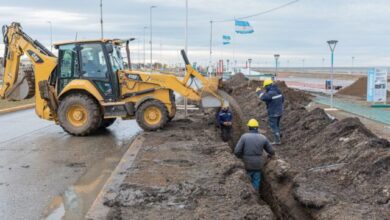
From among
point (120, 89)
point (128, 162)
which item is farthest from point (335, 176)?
point (120, 89)

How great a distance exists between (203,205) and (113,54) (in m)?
7.70

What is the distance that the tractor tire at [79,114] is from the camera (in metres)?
12.9

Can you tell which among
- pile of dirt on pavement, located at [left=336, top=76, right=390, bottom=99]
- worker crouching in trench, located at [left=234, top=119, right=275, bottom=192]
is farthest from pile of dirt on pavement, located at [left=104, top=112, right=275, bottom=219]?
pile of dirt on pavement, located at [left=336, top=76, right=390, bottom=99]

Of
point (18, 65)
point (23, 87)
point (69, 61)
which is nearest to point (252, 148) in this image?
point (69, 61)

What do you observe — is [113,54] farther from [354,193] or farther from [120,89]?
[354,193]

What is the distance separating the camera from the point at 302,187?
8234mm

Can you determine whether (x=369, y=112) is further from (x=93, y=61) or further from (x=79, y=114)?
(x=79, y=114)

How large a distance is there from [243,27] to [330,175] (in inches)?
1088

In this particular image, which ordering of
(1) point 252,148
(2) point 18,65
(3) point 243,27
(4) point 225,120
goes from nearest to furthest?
(1) point 252,148 < (4) point 225,120 < (2) point 18,65 < (3) point 243,27

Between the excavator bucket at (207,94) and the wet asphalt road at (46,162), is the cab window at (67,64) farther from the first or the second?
the excavator bucket at (207,94)

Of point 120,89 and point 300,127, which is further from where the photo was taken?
point 300,127

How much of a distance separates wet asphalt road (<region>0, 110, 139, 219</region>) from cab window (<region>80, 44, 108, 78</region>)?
177 cm

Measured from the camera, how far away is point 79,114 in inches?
516

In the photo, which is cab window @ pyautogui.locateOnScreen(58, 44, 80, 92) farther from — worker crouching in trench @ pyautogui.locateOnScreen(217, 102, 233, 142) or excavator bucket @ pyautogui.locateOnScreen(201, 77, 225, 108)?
worker crouching in trench @ pyautogui.locateOnScreen(217, 102, 233, 142)
